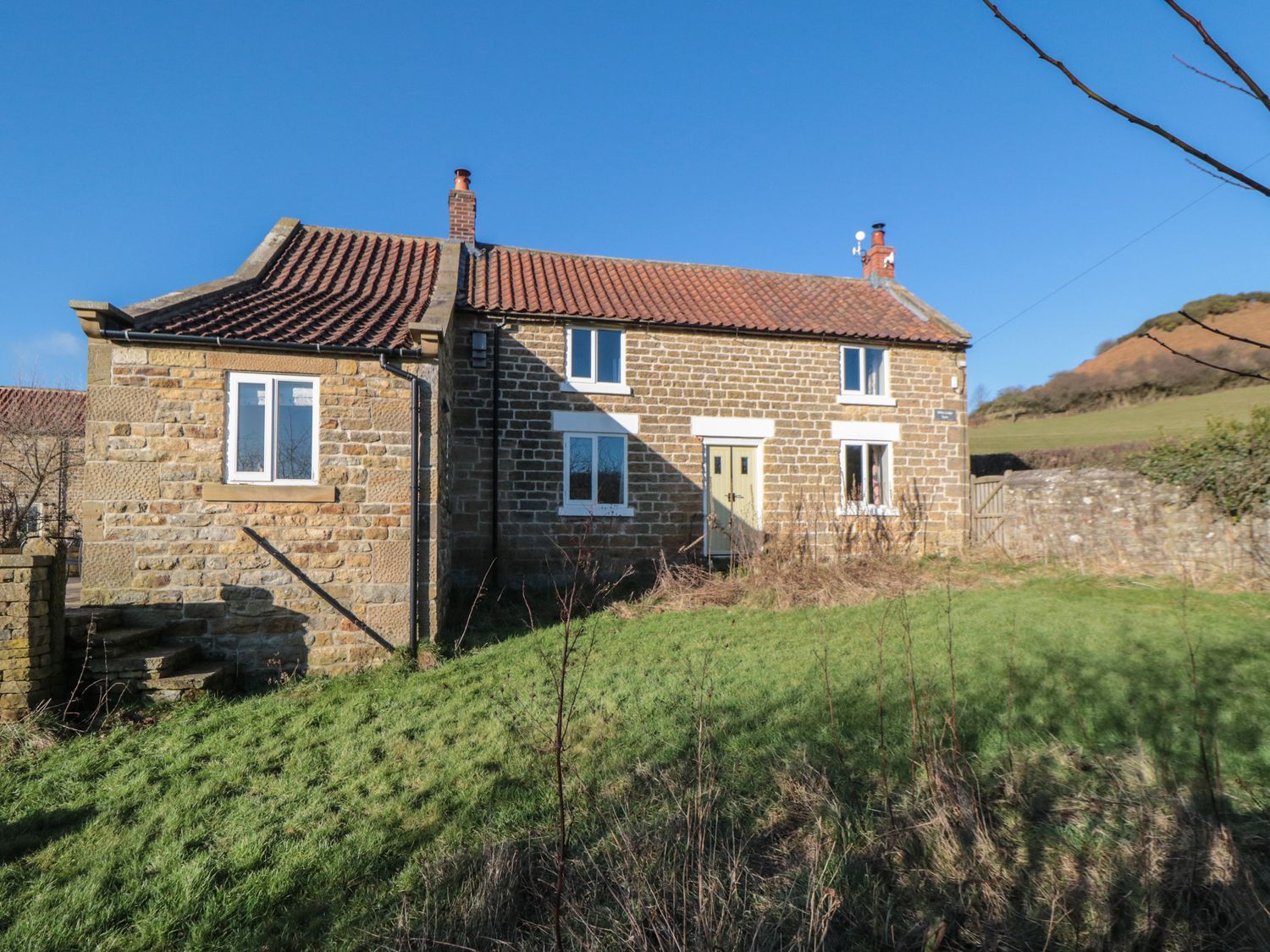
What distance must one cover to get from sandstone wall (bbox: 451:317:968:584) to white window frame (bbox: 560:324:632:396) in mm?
129

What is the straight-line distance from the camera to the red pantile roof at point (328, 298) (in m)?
7.46

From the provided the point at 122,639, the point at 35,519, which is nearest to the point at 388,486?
the point at 122,639

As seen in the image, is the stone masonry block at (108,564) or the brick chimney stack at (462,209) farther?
the brick chimney stack at (462,209)

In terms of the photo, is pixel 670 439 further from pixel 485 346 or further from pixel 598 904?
pixel 598 904

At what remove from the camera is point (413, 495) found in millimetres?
7500

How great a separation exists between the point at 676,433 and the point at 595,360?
2.07m

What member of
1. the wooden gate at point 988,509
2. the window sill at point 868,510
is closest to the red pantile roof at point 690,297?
the wooden gate at point 988,509

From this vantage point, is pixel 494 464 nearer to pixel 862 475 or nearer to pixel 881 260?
pixel 862 475

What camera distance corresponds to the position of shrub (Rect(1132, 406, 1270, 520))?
10.0m

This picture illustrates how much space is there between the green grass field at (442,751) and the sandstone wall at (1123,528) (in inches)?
116

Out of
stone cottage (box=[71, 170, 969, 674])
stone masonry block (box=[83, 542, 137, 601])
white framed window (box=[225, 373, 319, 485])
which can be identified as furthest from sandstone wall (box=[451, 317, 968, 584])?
stone masonry block (box=[83, 542, 137, 601])

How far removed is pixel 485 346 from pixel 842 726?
8.93 meters

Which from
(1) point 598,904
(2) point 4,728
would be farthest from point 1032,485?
(2) point 4,728

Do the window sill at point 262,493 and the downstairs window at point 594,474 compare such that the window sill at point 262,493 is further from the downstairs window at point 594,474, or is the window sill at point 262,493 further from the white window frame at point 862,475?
the white window frame at point 862,475
